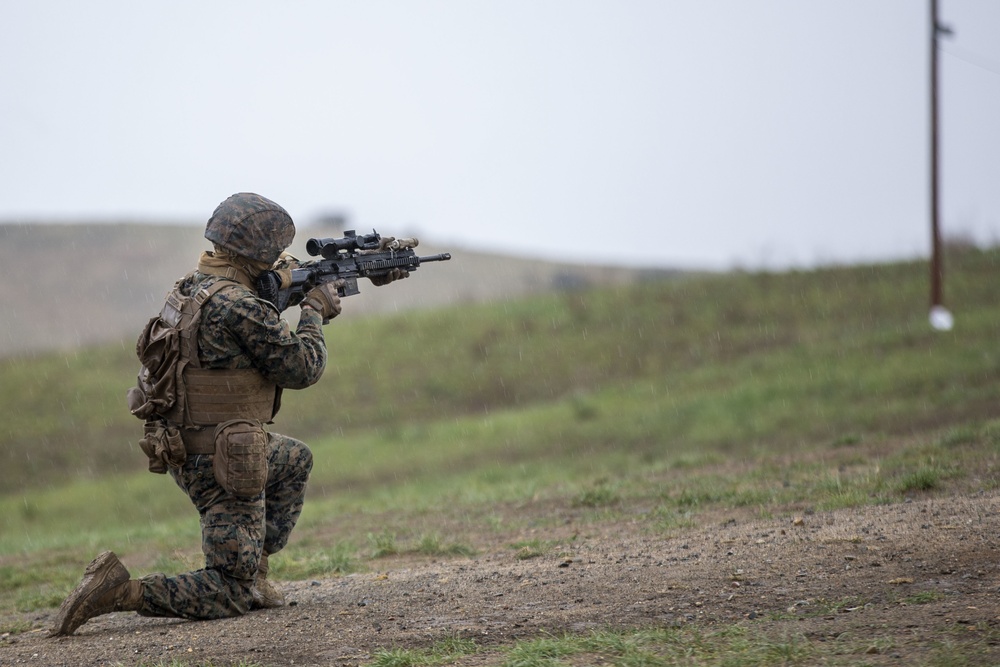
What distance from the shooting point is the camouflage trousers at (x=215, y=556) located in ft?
17.4

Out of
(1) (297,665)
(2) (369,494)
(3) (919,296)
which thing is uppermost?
(3) (919,296)

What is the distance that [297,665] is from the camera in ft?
14.8

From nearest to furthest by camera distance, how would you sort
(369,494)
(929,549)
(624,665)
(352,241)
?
(624,665)
(929,549)
(352,241)
(369,494)

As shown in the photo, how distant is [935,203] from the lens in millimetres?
19469

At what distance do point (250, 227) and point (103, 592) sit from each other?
190cm

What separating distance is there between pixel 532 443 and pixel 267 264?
9372 millimetres

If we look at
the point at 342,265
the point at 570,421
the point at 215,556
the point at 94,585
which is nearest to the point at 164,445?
the point at 215,556

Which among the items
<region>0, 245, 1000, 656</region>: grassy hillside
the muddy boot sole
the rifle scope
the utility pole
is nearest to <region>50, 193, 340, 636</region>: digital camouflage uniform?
the muddy boot sole

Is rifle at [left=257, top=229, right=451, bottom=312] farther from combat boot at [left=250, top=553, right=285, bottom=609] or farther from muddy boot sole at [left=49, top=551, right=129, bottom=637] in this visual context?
muddy boot sole at [left=49, top=551, right=129, bottom=637]

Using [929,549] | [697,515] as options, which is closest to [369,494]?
[697,515]

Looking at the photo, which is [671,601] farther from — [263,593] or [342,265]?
[342,265]

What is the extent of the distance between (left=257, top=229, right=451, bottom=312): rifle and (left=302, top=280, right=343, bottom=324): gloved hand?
124mm

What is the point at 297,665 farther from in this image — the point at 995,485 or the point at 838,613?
the point at 995,485

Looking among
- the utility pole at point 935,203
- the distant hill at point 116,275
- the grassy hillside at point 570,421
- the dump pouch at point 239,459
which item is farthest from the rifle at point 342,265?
the distant hill at point 116,275
